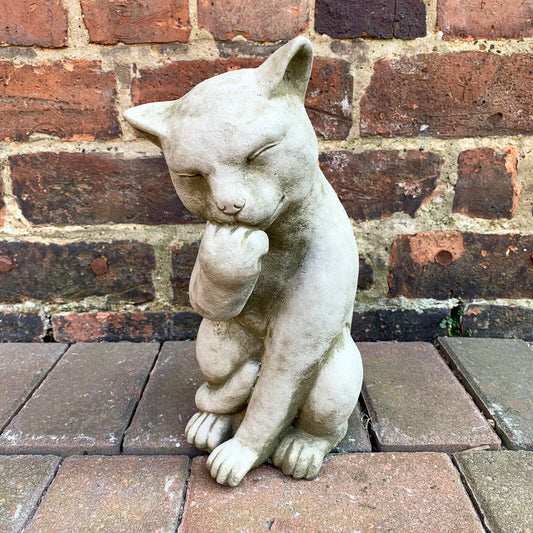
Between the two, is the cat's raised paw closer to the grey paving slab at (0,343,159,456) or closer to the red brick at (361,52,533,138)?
the grey paving slab at (0,343,159,456)

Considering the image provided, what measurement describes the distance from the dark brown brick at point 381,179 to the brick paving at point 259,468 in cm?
37

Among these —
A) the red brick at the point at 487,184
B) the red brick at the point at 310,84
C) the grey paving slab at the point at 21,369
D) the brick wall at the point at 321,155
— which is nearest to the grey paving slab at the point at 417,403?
the brick wall at the point at 321,155

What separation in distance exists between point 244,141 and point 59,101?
744mm

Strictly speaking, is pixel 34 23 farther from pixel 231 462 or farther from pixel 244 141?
pixel 231 462

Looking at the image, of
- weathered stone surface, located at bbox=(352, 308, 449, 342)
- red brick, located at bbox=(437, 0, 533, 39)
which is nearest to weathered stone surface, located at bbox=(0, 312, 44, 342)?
weathered stone surface, located at bbox=(352, 308, 449, 342)

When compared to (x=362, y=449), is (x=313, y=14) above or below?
above

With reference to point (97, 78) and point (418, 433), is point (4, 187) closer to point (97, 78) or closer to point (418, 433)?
point (97, 78)

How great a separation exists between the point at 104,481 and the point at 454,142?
3.49 feet

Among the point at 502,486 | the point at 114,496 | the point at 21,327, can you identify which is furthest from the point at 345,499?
the point at 21,327

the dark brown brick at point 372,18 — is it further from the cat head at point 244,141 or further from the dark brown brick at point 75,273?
the dark brown brick at point 75,273

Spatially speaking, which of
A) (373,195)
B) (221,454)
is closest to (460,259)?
(373,195)

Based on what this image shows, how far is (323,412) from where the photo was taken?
0.86 metres

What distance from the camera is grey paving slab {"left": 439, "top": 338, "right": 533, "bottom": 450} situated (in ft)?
3.22

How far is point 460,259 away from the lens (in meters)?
1.31
